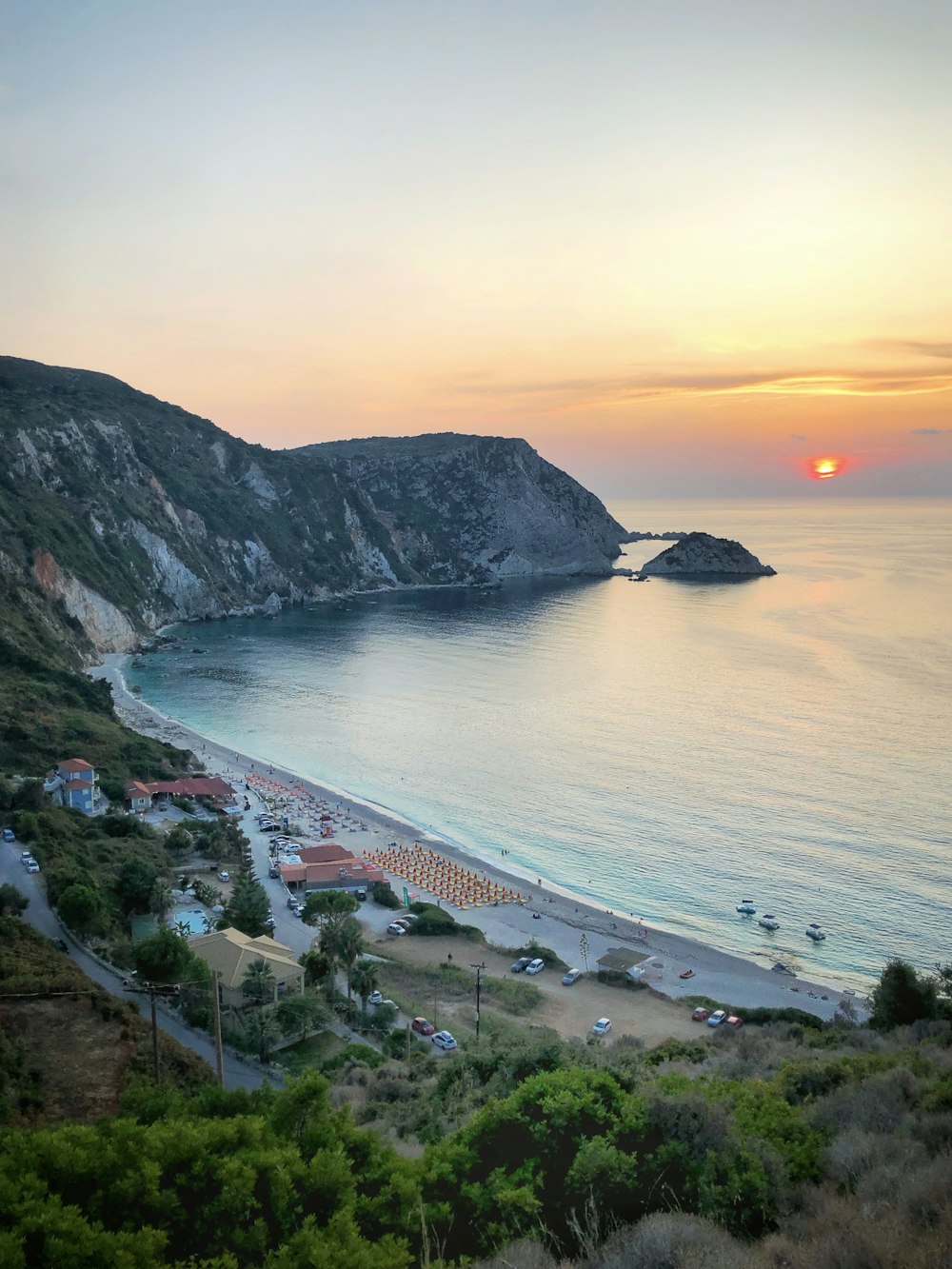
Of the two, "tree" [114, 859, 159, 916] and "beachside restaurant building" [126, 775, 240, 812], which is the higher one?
"tree" [114, 859, 159, 916]

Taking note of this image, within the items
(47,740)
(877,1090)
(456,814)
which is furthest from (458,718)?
(877,1090)

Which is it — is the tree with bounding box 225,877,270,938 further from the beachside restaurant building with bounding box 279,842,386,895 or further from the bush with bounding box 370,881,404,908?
the bush with bounding box 370,881,404,908

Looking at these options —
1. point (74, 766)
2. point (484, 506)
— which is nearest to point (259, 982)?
point (74, 766)

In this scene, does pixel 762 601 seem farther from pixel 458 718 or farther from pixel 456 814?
pixel 456 814

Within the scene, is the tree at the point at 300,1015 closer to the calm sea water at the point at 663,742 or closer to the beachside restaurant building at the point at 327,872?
the beachside restaurant building at the point at 327,872

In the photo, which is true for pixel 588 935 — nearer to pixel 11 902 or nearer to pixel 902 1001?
pixel 902 1001

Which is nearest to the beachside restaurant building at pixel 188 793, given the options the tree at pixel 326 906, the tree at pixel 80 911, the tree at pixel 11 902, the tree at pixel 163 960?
the tree at pixel 326 906

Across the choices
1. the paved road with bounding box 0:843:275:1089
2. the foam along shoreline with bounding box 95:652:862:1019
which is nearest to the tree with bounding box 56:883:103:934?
the paved road with bounding box 0:843:275:1089
